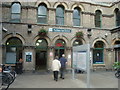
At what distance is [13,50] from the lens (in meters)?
15.0

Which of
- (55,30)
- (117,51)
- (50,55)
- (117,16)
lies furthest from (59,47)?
(117,16)

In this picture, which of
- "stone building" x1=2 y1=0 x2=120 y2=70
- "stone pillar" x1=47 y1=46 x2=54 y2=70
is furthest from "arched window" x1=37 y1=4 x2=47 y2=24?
"stone pillar" x1=47 y1=46 x2=54 y2=70

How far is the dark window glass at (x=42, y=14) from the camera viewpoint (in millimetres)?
15853

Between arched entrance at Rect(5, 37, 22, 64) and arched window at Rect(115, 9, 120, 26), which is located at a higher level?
arched window at Rect(115, 9, 120, 26)

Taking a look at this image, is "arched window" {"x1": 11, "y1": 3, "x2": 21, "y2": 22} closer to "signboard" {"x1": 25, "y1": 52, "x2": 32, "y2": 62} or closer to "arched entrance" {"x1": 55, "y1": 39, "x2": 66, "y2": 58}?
"signboard" {"x1": 25, "y1": 52, "x2": 32, "y2": 62}

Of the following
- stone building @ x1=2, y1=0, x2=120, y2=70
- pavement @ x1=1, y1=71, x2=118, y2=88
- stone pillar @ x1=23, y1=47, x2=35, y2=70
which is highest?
stone building @ x1=2, y1=0, x2=120, y2=70

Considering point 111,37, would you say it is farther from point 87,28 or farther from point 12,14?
point 12,14

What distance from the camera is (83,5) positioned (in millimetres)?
16938

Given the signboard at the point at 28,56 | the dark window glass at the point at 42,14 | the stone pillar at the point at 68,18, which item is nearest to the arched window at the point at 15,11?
the dark window glass at the point at 42,14

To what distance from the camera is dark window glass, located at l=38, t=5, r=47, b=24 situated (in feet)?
52.0

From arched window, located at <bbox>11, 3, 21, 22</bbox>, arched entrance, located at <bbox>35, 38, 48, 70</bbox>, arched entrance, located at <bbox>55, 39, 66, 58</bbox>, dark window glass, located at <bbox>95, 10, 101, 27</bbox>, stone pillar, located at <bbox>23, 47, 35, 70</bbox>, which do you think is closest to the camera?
stone pillar, located at <bbox>23, 47, 35, 70</bbox>

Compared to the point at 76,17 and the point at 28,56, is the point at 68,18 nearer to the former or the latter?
the point at 76,17

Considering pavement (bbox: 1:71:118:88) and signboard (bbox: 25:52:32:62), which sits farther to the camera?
signboard (bbox: 25:52:32:62)

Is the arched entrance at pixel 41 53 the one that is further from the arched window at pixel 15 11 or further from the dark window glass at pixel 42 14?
the arched window at pixel 15 11
